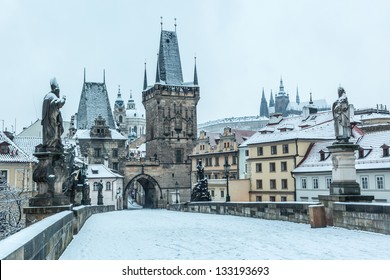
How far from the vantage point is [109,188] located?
62594 millimetres

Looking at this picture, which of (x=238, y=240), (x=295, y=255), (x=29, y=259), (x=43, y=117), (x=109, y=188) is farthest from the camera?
(x=109, y=188)

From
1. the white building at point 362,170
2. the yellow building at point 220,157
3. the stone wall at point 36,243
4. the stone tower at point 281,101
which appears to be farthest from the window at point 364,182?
the stone tower at point 281,101

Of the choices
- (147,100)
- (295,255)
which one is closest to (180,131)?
(147,100)

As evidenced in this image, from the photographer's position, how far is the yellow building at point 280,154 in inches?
1708

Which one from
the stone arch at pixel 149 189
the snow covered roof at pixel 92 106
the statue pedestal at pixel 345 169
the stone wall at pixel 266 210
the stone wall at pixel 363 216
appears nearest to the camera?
the stone wall at pixel 363 216

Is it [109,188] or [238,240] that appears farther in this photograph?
[109,188]

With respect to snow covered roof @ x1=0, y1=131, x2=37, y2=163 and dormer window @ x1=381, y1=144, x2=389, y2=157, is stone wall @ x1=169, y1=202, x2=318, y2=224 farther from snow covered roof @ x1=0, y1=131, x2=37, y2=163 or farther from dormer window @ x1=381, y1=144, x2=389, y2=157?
snow covered roof @ x1=0, y1=131, x2=37, y2=163

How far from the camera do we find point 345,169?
43.9ft

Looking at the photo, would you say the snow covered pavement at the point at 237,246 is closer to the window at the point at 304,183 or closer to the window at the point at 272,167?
the window at the point at 304,183

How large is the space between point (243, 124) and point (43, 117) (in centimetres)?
15373

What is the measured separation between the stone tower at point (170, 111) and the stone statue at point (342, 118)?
59.6 meters

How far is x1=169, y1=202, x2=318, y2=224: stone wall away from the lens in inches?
633
